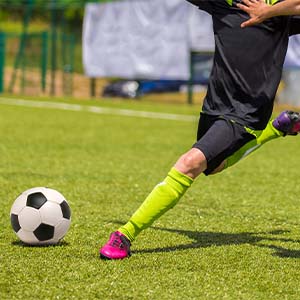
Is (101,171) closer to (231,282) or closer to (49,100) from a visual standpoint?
(231,282)

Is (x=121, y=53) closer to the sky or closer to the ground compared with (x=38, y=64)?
closer to the sky

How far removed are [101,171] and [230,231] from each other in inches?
129

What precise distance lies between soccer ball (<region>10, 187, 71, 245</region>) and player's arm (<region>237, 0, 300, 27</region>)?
5.16ft

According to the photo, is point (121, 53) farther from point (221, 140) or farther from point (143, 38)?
point (221, 140)

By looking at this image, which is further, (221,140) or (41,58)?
(41,58)

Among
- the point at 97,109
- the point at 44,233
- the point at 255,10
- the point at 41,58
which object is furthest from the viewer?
the point at 41,58

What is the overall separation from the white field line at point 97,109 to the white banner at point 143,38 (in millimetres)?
1909

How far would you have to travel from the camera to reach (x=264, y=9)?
491 centimetres

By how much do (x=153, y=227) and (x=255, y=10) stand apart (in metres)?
1.74

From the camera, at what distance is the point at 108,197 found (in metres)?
7.27

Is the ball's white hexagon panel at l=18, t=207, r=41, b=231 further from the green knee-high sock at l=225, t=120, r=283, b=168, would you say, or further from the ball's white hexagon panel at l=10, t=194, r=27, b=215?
the green knee-high sock at l=225, t=120, r=283, b=168

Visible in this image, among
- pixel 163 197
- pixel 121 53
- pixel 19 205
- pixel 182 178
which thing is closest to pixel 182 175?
pixel 182 178

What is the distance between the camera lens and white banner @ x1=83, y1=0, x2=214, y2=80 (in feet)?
64.4

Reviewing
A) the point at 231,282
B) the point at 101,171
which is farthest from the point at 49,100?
the point at 231,282
